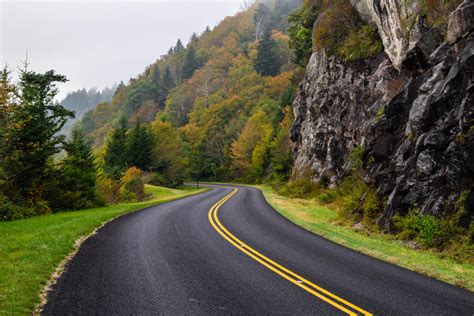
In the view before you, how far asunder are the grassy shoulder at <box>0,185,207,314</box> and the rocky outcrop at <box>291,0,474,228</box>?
43.9 ft

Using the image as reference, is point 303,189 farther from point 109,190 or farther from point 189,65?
point 189,65

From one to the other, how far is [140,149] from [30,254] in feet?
160

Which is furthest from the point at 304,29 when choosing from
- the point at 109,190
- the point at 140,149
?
the point at 140,149

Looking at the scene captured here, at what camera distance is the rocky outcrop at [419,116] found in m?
13.4

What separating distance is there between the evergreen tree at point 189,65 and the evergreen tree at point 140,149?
7009 cm

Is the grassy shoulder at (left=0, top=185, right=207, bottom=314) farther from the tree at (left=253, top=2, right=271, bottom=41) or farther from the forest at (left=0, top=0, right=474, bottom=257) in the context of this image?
the tree at (left=253, top=2, right=271, bottom=41)

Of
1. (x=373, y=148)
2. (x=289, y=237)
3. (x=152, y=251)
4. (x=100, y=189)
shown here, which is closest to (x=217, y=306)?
(x=152, y=251)

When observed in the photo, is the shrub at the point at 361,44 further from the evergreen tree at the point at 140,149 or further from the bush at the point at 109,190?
the evergreen tree at the point at 140,149

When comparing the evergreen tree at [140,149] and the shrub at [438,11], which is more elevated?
the shrub at [438,11]

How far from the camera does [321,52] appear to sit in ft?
120

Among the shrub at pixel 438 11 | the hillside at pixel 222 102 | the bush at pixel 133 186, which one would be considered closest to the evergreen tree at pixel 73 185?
the bush at pixel 133 186

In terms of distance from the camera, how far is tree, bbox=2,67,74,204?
69.3 feet

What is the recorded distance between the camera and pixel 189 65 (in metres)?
127

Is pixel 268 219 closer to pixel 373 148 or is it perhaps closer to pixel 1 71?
pixel 373 148
